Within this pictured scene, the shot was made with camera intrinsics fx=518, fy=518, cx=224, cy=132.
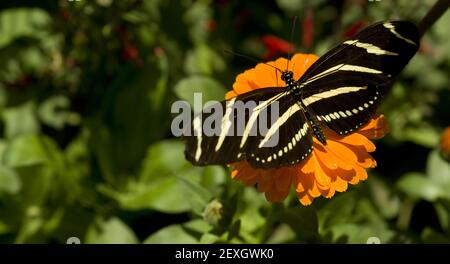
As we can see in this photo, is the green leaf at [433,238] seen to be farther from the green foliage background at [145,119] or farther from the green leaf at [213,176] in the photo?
the green leaf at [213,176]

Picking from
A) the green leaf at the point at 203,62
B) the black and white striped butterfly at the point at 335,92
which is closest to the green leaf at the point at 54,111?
the green leaf at the point at 203,62

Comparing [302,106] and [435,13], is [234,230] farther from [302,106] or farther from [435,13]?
[435,13]

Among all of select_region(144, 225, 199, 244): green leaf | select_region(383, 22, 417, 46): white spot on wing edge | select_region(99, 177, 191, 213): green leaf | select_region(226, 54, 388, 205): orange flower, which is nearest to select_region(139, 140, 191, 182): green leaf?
select_region(99, 177, 191, 213): green leaf

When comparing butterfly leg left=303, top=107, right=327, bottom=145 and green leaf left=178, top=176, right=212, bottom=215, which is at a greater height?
butterfly leg left=303, top=107, right=327, bottom=145

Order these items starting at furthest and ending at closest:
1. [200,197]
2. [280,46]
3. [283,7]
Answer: [283,7] → [280,46] → [200,197]

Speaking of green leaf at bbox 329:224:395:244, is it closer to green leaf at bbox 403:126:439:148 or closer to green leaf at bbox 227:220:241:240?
green leaf at bbox 227:220:241:240
